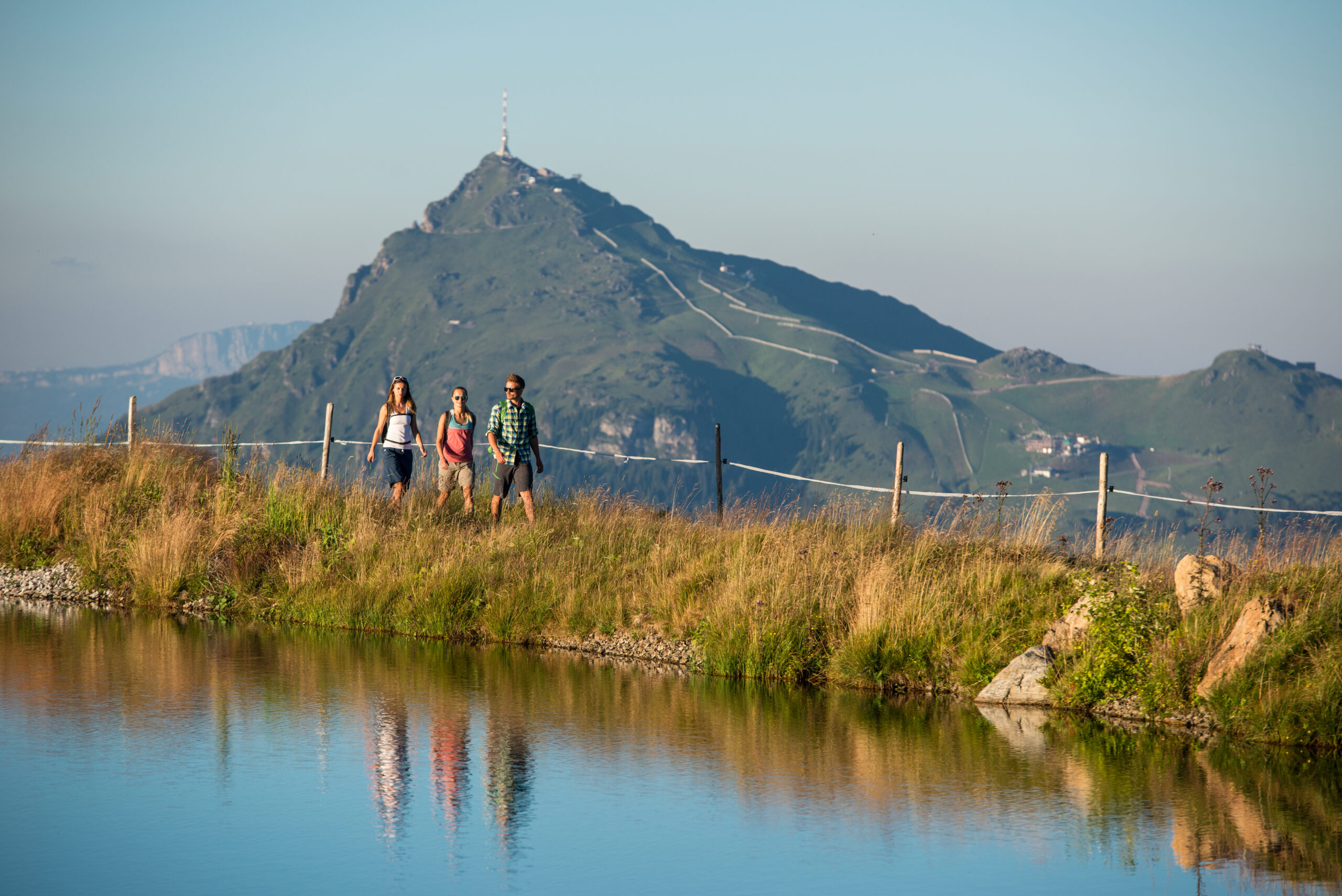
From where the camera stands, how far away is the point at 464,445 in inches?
616

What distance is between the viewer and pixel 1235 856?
20.6ft

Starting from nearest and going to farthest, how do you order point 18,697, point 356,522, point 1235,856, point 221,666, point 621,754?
point 1235,856
point 621,754
point 18,697
point 221,666
point 356,522

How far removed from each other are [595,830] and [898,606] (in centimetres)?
515

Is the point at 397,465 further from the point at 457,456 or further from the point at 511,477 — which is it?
the point at 511,477

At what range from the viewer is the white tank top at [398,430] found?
1527cm

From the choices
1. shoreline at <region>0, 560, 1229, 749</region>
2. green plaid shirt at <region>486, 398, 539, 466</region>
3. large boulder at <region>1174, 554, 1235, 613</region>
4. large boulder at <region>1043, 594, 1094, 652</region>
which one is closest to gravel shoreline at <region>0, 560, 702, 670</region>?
shoreline at <region>0, 560, 1229, 749</region>

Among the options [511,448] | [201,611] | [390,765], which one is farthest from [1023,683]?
[201,611]

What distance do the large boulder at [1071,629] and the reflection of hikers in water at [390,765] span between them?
5270 millimetres

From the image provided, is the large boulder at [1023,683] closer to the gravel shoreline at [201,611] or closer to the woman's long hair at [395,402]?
the gravel shoreline at [201,611]

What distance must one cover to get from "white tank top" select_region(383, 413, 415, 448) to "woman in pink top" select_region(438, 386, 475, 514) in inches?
15.6

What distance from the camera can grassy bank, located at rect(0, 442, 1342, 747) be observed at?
995 centimetres

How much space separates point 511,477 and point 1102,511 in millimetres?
6700

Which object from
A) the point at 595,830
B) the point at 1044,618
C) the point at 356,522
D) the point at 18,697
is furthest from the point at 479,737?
the point at 356,522

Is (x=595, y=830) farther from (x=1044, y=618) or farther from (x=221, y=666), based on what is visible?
(x=1044, y=618)
